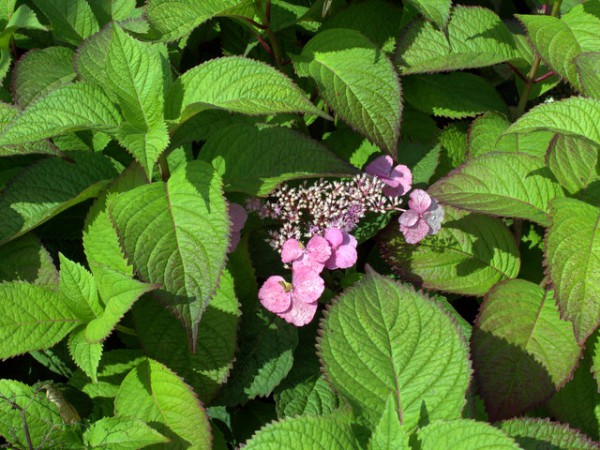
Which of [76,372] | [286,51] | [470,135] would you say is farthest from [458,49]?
[76,372]

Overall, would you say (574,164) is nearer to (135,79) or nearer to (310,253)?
(310,253)

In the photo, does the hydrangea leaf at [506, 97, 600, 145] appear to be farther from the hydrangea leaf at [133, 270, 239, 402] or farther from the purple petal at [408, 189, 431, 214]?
the hydrangea leaf at [133, 270, 239, 402]

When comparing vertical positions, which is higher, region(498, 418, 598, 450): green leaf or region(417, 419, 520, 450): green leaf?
region(417, 419, 520, 450): green leaf

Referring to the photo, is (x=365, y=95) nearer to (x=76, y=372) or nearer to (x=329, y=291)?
(x=329, y=291)

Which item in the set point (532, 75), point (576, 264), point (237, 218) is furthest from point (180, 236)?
point (532, 75)

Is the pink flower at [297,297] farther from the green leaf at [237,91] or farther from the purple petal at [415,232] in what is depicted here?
the green leaf at [237,91]

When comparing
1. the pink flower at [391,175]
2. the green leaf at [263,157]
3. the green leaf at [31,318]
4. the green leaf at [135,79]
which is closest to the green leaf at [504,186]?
the pink flower at [391,175]

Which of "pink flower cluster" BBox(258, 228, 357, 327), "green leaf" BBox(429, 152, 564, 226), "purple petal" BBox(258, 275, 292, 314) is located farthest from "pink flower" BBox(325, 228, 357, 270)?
"green leaf" BBox(429, 152, 564, 226)
